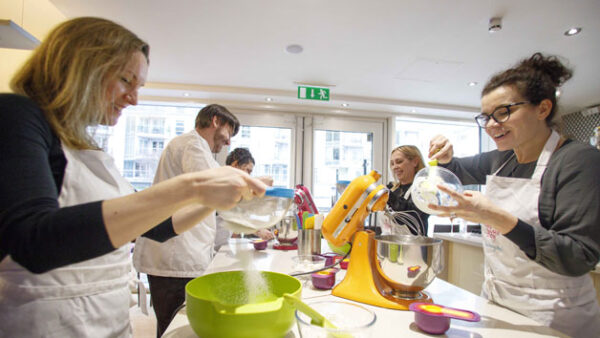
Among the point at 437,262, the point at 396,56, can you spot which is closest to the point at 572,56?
the point at 396,56

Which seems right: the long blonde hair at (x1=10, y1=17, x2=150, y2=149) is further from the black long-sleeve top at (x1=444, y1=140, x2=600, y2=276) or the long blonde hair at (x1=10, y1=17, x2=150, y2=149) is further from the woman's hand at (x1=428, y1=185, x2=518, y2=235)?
the black long-sleeve top at (x1=444, y1=140, x2=600, y2=276)

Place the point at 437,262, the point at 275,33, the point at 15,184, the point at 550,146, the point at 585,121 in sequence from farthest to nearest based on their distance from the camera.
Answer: the point at 585,121 < the point at 275,33 < the point at 550,146 < the point at 437,262 < the point at 15,184

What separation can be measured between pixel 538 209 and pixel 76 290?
4.43ft

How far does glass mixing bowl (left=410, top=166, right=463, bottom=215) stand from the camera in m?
1.00

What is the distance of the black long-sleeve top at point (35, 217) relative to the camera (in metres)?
0.51

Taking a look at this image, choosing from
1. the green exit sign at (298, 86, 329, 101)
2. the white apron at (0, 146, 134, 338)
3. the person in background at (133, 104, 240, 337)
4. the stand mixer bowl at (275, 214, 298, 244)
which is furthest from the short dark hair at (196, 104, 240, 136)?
the green exit sign at (298, 86, 329, 101)

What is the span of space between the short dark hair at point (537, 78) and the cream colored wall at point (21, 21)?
2496mm

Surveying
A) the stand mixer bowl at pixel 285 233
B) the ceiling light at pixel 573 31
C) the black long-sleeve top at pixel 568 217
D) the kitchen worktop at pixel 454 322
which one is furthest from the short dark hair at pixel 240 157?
the ceiling light at pixel 573 31

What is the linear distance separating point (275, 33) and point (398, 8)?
1.05 metres

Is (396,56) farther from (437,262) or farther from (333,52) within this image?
(437,262)

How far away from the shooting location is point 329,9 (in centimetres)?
235

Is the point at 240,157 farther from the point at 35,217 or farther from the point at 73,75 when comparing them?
the point at 35,217

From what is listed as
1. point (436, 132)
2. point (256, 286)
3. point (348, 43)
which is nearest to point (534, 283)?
point (256, 286)

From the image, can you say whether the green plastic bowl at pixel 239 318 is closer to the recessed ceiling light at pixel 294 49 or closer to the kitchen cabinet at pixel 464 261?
the kitchen cabinet at pixel 464 261
